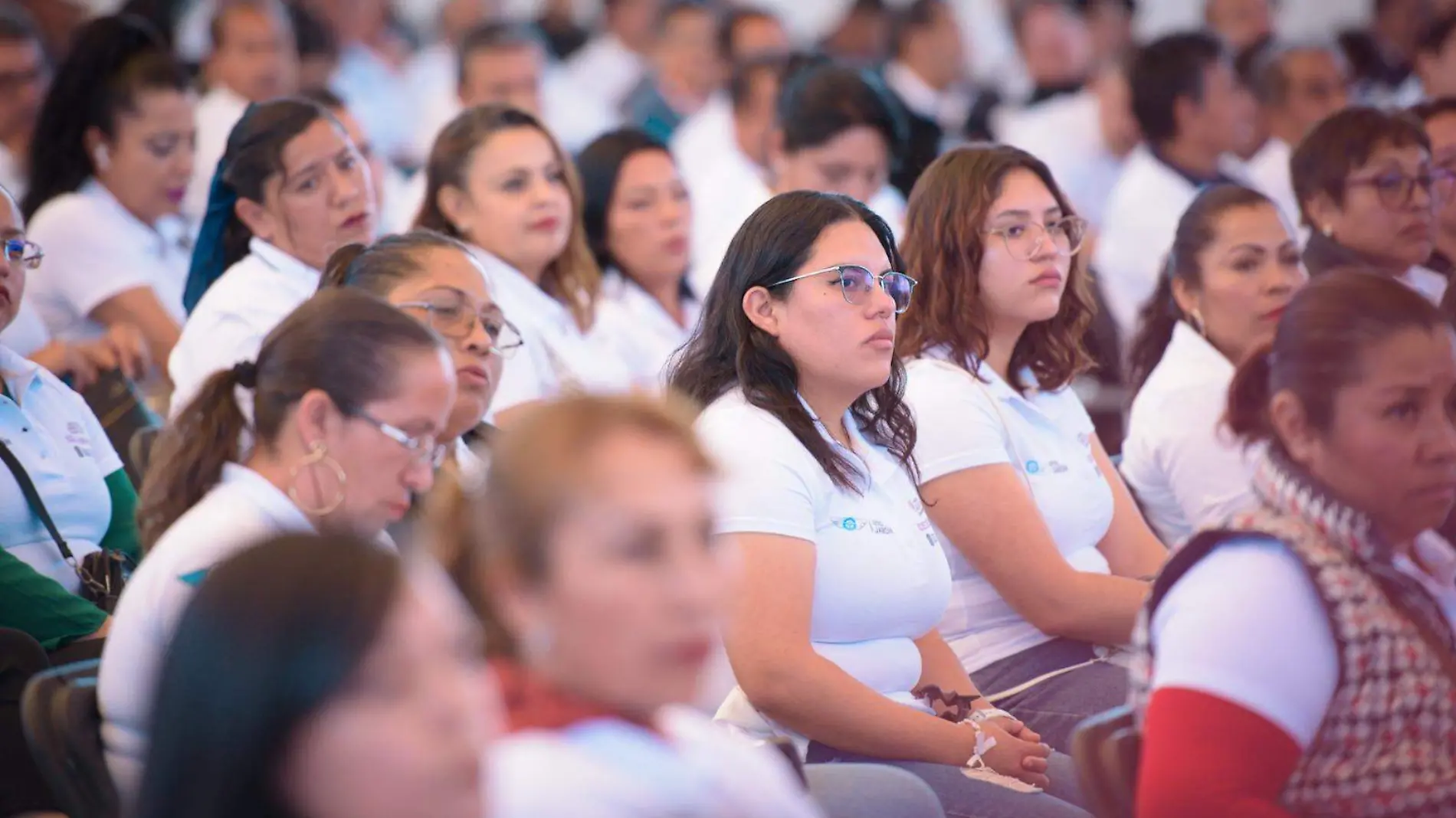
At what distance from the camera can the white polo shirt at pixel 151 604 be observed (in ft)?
5.78

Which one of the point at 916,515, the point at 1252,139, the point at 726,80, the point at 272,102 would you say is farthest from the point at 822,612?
the point at 726,80

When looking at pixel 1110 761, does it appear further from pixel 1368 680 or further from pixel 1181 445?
pixel 1181 445

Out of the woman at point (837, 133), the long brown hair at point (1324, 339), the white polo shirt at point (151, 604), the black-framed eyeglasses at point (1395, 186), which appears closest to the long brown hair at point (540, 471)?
the white polo shirt at point (151, 604)

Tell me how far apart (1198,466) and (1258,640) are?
1.55m

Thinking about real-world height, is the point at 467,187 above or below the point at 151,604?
above

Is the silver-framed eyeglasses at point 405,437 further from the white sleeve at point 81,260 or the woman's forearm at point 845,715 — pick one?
the white sleeve at point 81,260

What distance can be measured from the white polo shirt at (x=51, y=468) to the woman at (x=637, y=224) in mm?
1515

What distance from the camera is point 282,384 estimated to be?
1.97 meters

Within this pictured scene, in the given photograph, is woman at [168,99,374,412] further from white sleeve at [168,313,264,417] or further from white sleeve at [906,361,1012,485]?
white sleeve at [906,361,1012,485]

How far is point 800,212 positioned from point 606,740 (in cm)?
132

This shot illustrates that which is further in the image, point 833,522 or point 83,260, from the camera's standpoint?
point 83,260

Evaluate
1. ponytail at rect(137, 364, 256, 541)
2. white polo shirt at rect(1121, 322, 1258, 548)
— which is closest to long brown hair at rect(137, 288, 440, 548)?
ponytail at rect(137, 364, 256, 541)

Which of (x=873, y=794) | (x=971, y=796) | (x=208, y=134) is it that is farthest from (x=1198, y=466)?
(x=208, y=134)

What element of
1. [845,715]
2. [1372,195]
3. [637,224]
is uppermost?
[1372,195]
